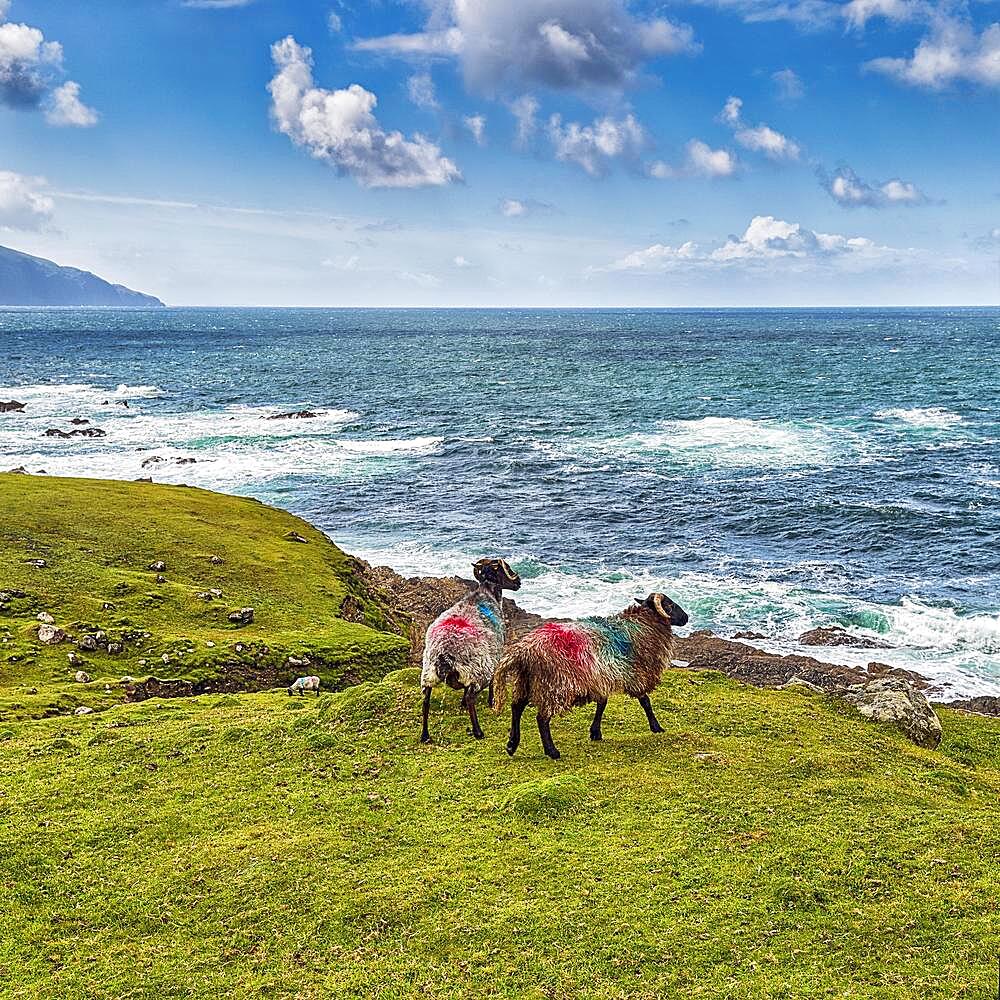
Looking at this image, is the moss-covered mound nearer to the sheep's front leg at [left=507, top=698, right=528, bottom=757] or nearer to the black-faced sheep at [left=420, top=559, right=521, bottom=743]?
the black-faced sheep at [left=420, top=559, right=521, bottom=743]

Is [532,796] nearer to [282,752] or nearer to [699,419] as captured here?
[282,752]

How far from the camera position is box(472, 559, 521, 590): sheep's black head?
18250 millimetres

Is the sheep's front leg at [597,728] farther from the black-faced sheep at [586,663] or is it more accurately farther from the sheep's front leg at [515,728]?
the sheep's front leg at [515,728]

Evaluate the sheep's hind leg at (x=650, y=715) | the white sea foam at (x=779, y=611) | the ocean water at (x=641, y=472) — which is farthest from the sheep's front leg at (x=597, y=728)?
the ocean water at (x=641, y=472)

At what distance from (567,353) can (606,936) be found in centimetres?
15819

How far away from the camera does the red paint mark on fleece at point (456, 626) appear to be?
1532cm

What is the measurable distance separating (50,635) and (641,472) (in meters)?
44.2

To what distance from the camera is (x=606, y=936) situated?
33.8ft


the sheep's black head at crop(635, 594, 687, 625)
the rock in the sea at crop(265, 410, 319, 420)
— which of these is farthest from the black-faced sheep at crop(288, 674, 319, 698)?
the rock in the sea at crop(265, 410, 319, 420)

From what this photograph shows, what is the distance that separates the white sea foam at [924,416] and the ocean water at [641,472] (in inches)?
10.4

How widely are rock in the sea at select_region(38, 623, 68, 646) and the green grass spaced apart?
374 centimetres

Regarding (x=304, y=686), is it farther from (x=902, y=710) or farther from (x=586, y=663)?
(x=902, y=710)

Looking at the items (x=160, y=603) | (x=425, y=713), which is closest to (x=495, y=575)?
(x=425, y=713)

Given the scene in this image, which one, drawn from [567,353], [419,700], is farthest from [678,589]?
[567,353]
